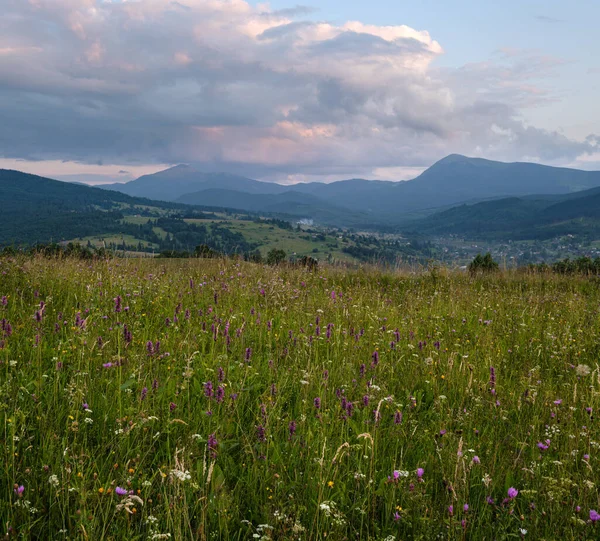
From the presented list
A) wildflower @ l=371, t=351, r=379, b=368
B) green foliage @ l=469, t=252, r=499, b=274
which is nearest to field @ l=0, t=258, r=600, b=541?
wildflower @ l=371, t=351, r=379, b=368

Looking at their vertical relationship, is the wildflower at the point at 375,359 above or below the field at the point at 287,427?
above

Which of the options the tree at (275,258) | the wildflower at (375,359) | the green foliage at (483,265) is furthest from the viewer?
the green foliage at (483,265)

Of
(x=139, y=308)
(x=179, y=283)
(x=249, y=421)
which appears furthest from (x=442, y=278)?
(x=249, y=421)

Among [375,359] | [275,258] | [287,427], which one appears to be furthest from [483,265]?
A: [287,427]

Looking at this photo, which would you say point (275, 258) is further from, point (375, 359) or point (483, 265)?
point (375, 359)

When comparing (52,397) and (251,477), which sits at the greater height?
(52,397)

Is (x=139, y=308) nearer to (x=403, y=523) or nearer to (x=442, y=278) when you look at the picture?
(x=403, y=523)

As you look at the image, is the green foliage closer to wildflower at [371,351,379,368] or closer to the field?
the field

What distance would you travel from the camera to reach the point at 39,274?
9078 mm

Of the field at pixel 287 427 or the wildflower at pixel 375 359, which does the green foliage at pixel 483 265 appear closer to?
the field at pixel 287 427

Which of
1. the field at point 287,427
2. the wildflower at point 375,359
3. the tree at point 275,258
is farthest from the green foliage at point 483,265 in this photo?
the wildflower at point 375,359

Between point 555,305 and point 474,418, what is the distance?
7.31m

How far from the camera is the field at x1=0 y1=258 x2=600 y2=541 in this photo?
261 centimetres

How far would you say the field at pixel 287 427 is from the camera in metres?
2.61
